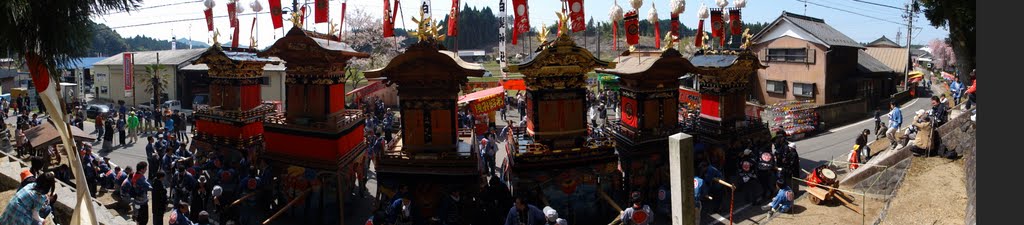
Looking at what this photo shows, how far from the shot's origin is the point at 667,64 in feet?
53.9

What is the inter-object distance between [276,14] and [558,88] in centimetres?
943

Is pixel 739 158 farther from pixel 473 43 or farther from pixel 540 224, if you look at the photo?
pixel 473 43

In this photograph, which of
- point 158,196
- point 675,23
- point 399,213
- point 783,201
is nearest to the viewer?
point 399,213

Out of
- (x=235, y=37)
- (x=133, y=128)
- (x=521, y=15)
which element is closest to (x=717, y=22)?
(x=521, y=15)

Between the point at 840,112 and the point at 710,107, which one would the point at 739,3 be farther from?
the point at 840,112

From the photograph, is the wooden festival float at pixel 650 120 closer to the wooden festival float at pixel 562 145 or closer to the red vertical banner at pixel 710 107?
the wooden festival float at pixel 562 145

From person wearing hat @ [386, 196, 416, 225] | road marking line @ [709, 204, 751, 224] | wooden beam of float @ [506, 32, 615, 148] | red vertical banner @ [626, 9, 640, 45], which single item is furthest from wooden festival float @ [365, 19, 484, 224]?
road marking line @ [709, 204, 751, 224]

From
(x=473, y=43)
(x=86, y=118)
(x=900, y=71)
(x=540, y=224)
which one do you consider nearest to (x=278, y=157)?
(x=540, y=224)

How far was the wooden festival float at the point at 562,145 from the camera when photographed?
14.5 meters

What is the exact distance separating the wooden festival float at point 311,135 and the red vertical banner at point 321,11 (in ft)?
2.31

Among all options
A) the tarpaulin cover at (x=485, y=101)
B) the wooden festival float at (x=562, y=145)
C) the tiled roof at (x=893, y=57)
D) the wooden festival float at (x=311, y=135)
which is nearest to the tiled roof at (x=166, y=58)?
the tarpaulin cover at (x=485, y=101)

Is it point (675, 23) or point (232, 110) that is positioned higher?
point (675, 23)

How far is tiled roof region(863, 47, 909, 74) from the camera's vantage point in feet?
141

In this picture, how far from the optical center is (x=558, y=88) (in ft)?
49.2
